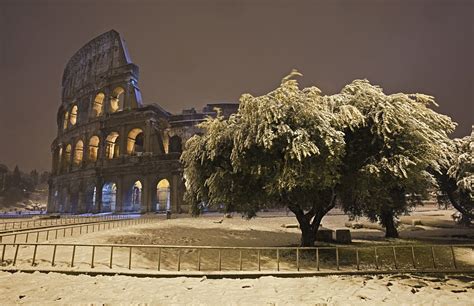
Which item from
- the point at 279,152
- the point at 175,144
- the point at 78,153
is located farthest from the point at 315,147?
the point at 78,153

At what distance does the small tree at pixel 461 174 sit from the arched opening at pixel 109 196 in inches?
1590

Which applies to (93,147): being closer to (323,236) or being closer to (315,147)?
(323,236)

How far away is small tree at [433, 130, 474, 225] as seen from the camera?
15852 millimetres

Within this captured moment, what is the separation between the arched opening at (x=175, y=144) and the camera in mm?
48603

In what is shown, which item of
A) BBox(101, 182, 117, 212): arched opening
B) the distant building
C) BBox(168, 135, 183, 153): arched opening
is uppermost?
BBox(168, 135, 183, 153): arched opening

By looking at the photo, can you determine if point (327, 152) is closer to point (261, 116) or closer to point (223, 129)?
point (261, 116)

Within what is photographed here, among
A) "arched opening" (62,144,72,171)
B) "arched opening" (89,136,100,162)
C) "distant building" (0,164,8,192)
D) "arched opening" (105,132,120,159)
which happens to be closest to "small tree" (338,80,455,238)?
"arched opening" (105,132,120,159)

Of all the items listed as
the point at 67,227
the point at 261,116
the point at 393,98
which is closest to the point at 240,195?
the point at 261,116

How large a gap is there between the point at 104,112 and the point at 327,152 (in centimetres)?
4492

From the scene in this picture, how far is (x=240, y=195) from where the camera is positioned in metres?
12.1

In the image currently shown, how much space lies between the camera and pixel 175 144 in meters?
49.1

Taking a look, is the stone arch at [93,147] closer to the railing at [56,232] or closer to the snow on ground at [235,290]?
the railing at [56,232]

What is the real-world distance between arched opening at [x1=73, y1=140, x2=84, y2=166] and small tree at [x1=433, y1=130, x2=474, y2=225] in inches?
2021

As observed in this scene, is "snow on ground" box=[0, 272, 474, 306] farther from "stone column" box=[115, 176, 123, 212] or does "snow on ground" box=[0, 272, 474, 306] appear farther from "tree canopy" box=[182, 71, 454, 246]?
"stone column" box=[115, 176, 123, 212]
